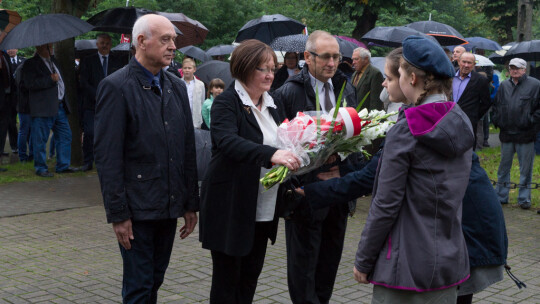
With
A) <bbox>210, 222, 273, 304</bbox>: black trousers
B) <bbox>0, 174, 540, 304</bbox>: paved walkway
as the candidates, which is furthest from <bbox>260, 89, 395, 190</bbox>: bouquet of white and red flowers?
<bbox>0, 174, 540, 304</bbox>: paved walkway

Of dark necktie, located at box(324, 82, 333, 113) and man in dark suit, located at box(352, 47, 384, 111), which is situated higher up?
dark necktie, located at box(324, 82, 333, 113)

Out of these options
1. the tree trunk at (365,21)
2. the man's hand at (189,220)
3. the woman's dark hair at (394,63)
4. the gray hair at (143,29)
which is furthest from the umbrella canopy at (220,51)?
the woman's dark hair at (394,63)

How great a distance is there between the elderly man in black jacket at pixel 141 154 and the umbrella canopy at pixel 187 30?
29.5ft

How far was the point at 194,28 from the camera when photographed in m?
13.3

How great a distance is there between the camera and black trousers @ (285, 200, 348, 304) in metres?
4.56

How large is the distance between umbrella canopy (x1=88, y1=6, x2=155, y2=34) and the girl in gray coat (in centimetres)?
845

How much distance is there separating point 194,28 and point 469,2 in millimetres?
30902

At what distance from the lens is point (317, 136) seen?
3.78 m

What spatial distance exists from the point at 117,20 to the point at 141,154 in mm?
7592

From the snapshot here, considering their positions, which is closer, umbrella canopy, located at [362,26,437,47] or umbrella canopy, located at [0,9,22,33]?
umbrella canopy, located at [0,9,22,33]

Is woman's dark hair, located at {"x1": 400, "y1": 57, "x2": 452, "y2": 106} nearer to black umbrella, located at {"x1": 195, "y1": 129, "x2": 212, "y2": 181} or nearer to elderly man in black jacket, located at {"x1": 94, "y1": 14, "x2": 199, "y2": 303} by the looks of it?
elderly man in black jacket, located at {"x1": 94, "y1": 14, "x2": 199, "y2": 303}

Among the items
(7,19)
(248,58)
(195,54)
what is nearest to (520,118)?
(248,58)

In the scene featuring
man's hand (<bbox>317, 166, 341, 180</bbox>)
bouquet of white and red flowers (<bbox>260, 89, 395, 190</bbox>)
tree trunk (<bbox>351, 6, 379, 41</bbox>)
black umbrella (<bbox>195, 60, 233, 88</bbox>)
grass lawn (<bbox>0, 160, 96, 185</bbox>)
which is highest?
tree trunk (<bbox>351, 6, 379, 41</bbox>)

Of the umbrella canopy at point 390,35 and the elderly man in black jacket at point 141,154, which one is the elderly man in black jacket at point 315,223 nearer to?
the elderly man in black jacket at point 141,154
